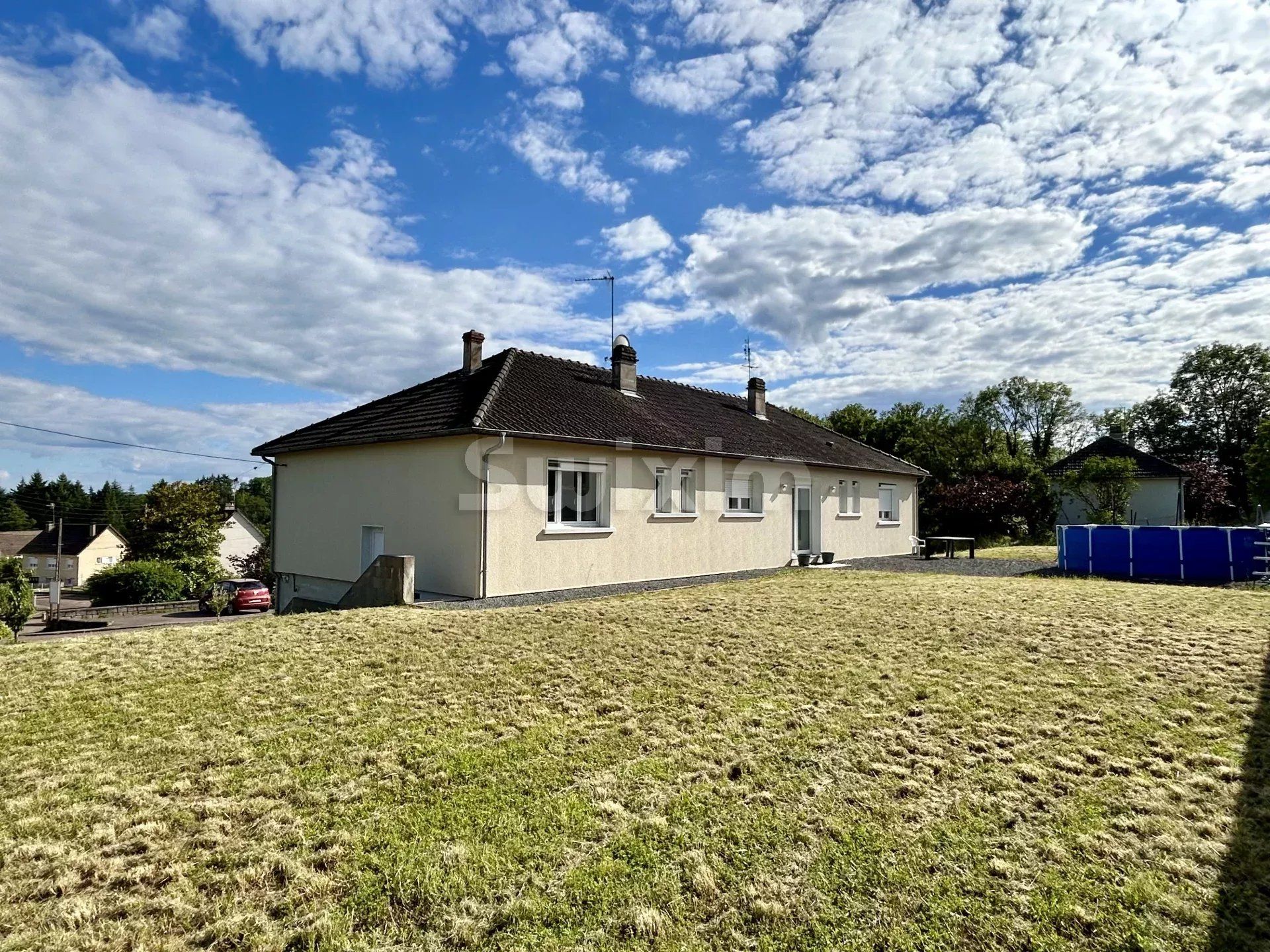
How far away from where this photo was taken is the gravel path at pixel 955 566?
17641 millimetres

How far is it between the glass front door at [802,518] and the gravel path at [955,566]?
4.75ft

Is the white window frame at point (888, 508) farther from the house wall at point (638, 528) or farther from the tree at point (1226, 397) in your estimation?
the tree at point (1226, 397)

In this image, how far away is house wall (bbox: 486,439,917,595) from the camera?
41.2 feet

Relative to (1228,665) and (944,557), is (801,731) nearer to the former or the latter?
(1228,665)

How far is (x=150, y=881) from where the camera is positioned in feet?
11.5

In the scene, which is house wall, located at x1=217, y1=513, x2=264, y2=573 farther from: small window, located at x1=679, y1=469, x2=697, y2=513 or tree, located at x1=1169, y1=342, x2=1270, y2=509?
tree, located at x1=1169, y1=342, x2=1270, y2=509

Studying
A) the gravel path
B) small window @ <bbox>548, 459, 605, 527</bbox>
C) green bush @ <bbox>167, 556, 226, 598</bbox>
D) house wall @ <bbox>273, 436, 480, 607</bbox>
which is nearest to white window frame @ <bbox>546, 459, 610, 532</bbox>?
small window @ <bbox>548, 459, 605, 527</bbox>

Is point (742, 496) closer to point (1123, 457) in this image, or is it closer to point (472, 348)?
point (472, 348)

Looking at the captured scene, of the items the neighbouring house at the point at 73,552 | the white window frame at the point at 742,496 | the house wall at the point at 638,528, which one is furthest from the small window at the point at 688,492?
the neighbouring house at the point at 73,552

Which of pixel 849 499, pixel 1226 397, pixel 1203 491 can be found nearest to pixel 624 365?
pixel 849 499

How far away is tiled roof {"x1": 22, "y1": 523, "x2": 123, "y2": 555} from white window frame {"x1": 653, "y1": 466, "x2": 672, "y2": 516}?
79476 mm

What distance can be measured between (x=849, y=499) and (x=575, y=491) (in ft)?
37.3

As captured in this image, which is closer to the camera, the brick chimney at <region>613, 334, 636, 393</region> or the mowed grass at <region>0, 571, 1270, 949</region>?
the mowed grass at <region>0, 571, 1270, 949</region>

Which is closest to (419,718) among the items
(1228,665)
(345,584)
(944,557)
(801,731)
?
(801,731)
